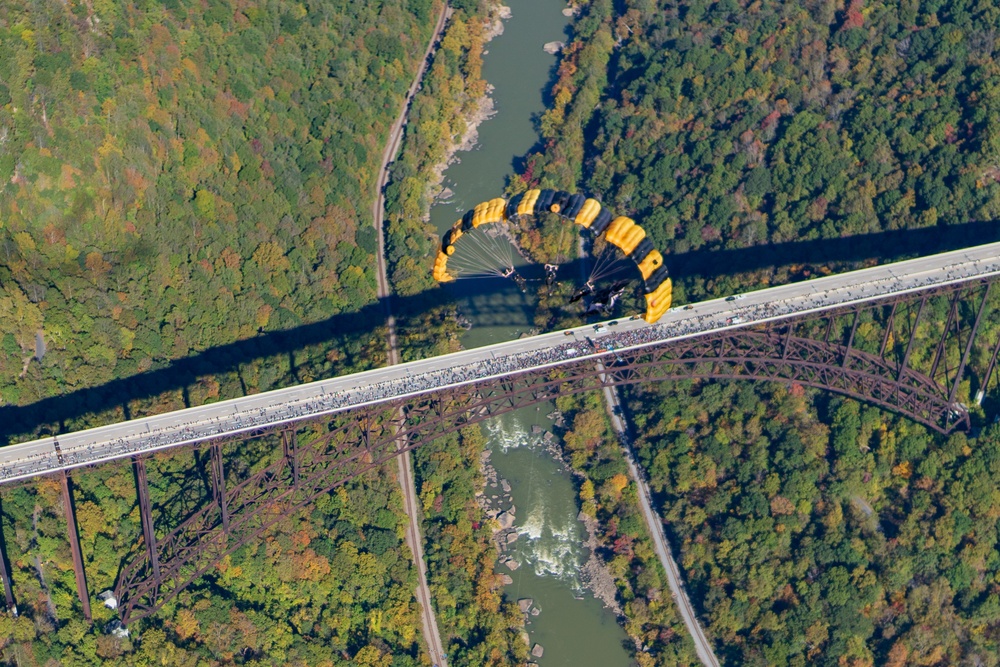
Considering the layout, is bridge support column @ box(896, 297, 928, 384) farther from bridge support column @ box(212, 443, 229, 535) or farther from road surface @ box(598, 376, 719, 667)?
bridge support column @ box(212, 443, 229, 535)

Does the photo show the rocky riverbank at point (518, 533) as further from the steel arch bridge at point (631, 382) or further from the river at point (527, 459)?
the steel arch bridge at point (631, 382)

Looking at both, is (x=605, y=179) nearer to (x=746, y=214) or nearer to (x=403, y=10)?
(x=746, y=214)

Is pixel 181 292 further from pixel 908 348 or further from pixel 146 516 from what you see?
pixel 908 348

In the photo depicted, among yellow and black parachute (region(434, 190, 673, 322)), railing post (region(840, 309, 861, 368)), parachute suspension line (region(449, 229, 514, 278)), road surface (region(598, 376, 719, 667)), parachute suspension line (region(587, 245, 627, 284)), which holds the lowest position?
road surface (region(598, 376, 719, 667))

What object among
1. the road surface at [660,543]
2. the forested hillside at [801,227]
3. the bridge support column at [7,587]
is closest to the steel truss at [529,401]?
the forested hillside at [801,227]

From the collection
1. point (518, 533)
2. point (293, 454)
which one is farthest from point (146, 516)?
point (518, 533)

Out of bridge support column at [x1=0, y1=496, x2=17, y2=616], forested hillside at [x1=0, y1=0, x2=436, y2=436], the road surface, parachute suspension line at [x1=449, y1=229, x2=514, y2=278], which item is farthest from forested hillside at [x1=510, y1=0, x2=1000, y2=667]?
bridge support column at [x1=0, y1=496, x2=17, y2=616]

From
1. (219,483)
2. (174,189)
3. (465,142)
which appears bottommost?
(219,483)

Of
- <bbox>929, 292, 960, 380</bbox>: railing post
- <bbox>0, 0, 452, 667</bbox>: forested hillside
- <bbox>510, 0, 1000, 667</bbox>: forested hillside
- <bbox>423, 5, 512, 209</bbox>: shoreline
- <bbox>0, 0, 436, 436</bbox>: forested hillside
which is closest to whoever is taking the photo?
<bbox>0, 0, 452, 667</bbox>: forested hillside
